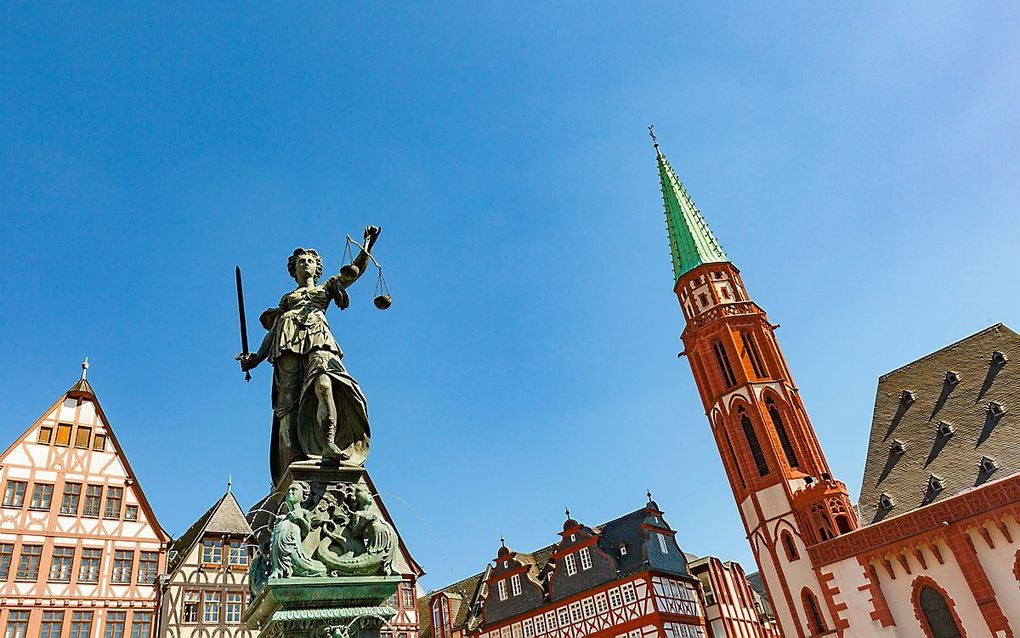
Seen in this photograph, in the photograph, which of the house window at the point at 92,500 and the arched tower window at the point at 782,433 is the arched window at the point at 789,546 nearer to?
the arched tower window at the point at 782,433

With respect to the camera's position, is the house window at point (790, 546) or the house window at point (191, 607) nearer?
the house window at point (191, 607)

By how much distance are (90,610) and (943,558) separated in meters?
31.9

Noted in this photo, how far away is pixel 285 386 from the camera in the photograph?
5676 mm

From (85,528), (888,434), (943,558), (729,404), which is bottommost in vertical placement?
(943,558)

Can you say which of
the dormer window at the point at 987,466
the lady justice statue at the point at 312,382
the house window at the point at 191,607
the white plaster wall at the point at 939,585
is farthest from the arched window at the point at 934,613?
the lady justice statue at the point at 312,382

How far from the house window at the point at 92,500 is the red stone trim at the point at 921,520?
29.7 meters

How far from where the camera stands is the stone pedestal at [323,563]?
437 centimetres

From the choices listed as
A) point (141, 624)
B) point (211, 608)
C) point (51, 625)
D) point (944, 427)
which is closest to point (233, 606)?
point (211, 608)

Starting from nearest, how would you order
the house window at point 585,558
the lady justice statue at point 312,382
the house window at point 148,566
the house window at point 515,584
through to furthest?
1. the lady justice statue at point 312,382
2. the house window at point 148,566
3. the house window at point 585,558
4. the house window at point 515,584

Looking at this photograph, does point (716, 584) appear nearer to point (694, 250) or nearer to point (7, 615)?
point (694, 250)

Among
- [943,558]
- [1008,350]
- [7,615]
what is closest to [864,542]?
[943,558]

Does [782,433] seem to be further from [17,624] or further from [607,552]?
[17,624]

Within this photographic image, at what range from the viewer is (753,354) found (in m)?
40.7

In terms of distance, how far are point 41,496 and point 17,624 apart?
4.09 meters
